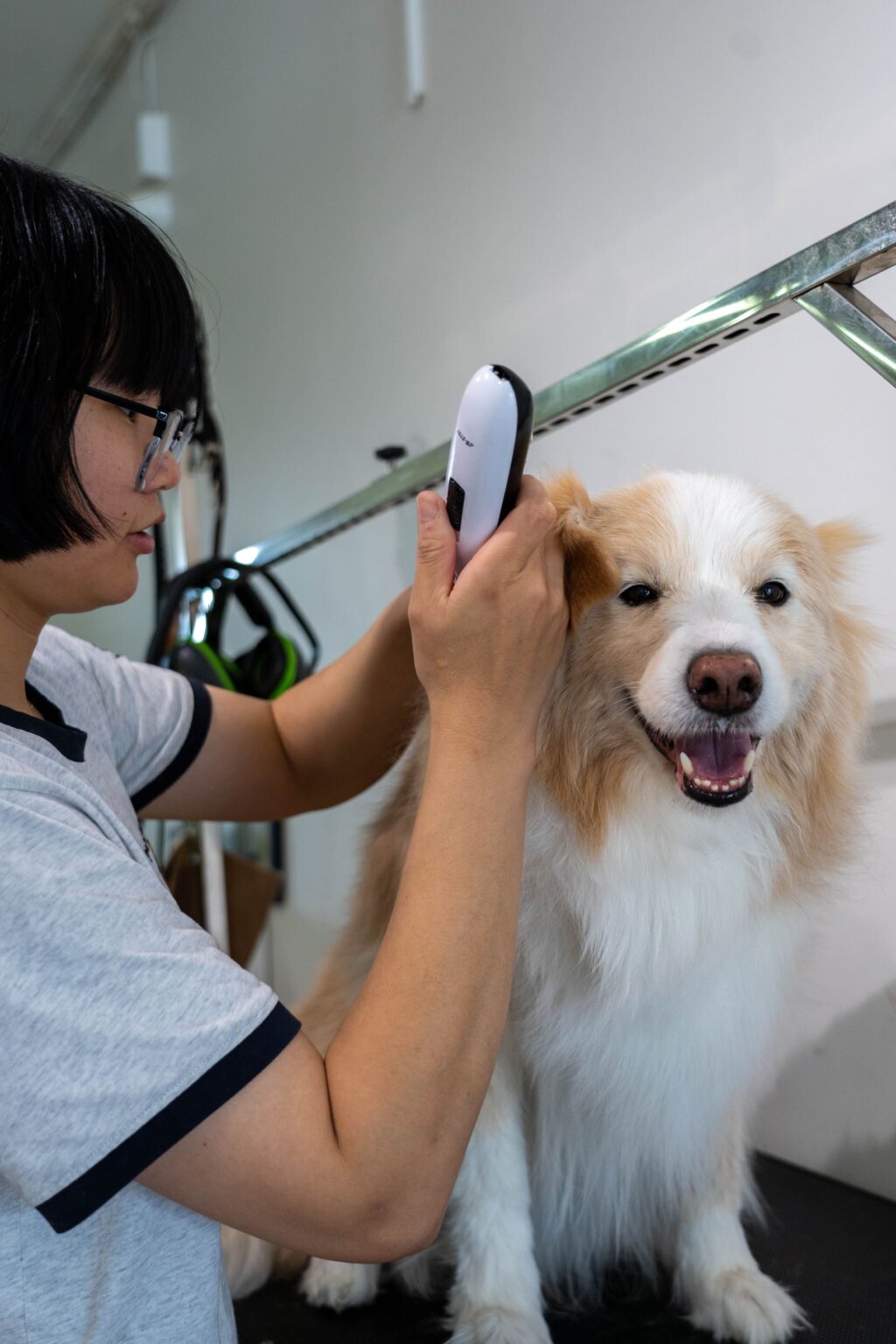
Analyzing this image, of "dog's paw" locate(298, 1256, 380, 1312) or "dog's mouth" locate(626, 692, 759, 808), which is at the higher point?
"dog's mouth" locate(626, 692, 759, 808)

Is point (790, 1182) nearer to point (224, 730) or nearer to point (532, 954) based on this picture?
point (532, 954)

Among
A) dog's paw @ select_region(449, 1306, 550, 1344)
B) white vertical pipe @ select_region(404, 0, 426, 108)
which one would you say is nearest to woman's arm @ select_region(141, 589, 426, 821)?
dog's paw @ select_region(449, 1306, 550, 1344)

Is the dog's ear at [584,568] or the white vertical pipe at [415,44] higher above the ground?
the white vertical pipe at [415,44]

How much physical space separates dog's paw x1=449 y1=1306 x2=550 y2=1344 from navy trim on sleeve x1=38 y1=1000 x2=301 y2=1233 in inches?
18.9

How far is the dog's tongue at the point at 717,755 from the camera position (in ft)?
2.57

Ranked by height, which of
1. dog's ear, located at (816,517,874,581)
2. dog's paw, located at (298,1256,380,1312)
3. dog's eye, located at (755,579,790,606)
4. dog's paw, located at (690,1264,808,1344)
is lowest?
dog's paw, located at (298,1256,380,1312)

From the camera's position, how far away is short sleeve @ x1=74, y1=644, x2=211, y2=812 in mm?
973

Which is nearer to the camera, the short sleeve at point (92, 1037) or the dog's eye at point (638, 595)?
the short sleeve at point (92, 1037)

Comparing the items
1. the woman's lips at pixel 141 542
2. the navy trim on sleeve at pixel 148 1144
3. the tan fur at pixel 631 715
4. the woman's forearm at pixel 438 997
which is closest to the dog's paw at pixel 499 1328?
the tan fur at pixel 631 715

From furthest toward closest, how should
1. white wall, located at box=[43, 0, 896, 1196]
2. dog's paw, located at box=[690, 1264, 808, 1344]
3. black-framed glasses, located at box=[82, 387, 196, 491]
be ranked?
white wall, located at box=[43, 0, 896, 1196], dog's paw, located at box=[690, 1264, 808, 1344], black-framed glasses, located at box=[82, 387, 196, 491]

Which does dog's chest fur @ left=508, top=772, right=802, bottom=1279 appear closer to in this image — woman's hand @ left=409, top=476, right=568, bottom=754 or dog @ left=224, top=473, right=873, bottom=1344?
dog @ left=224, top=473, right=873, bottom=1344

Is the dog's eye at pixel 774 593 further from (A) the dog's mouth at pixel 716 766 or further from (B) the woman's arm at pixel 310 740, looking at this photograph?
(B) the woman's arm at pixel 310 740

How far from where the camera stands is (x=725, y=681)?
0.73 meters

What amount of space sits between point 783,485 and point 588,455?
313 millimetres
